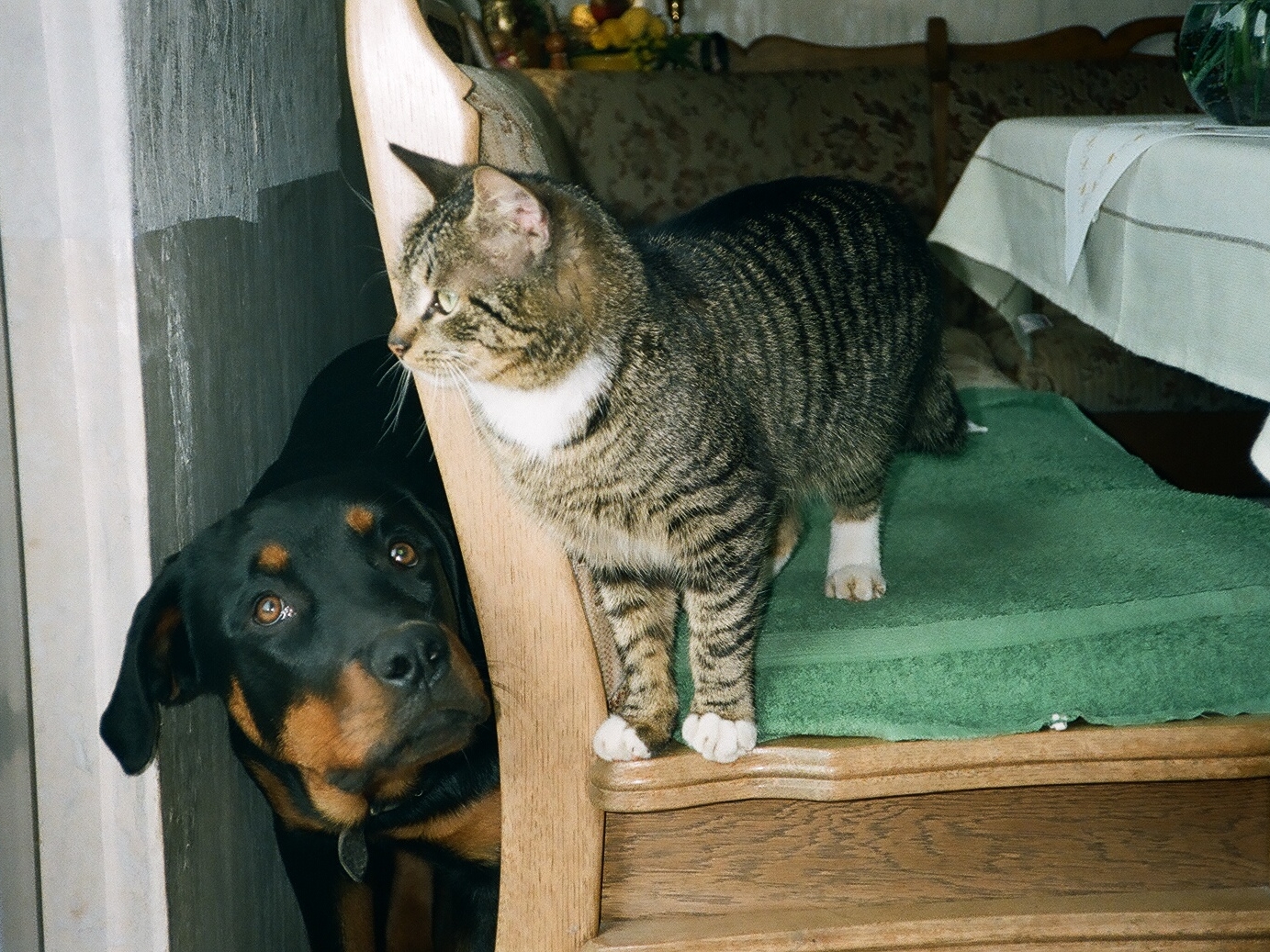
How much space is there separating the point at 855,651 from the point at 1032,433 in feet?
2.91

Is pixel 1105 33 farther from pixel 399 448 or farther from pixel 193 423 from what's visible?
pixel 193 423

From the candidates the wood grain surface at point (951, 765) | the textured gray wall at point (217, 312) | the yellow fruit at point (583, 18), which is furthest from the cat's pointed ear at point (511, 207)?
the yellow fruit at point (583, 18)

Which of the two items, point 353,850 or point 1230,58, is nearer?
point 353,850

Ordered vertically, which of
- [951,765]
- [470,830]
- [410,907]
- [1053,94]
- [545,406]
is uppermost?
[1053,94]

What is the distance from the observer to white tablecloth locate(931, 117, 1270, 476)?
0.97 m

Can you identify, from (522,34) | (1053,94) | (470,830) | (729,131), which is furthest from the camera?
(522,34)

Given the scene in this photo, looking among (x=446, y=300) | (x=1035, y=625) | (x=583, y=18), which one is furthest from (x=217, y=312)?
(x=583, y=18)

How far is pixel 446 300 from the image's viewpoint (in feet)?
3.38

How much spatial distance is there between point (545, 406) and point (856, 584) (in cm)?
46

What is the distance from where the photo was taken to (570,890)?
105 cm

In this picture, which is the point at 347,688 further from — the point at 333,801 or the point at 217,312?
the point at 217,312

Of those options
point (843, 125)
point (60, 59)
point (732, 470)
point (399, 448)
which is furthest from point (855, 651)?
point (843, 125)

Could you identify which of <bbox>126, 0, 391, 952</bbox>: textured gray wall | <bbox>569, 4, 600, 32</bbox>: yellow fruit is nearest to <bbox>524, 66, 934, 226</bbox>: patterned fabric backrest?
<bbox>569, 4, 600, 32</bbox>: yellow fruit

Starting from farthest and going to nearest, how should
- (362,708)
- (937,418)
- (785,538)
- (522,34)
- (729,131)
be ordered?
(522,34)
(729,131)
(937,418)
(785,538)
(362,708)
